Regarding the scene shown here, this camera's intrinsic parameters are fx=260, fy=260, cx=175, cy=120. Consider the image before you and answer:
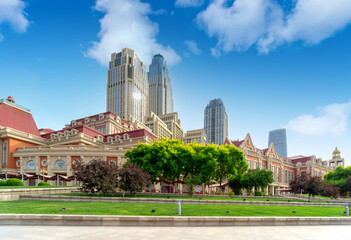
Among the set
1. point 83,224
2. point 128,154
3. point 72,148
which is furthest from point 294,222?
point 72,148

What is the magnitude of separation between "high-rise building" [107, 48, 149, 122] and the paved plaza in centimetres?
12429

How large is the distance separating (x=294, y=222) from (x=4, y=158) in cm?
5316

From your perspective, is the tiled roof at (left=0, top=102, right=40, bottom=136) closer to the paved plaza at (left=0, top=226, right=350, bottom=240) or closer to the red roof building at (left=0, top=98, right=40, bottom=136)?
the red roof building at (left=0, top=98, right=40, bottom=136)

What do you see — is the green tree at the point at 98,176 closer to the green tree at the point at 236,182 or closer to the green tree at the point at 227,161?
the green tree at the point at 227,161

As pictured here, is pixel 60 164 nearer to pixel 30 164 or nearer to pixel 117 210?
pixel 30 164

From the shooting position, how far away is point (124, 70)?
143 m

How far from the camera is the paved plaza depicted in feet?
31.6

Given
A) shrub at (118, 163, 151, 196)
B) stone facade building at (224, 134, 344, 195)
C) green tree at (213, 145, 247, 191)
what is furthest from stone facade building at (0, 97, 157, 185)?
stone facade building at (224, 134, 344, 195)

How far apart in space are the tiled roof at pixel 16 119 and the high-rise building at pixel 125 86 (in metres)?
75.3

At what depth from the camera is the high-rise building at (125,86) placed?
139 metres

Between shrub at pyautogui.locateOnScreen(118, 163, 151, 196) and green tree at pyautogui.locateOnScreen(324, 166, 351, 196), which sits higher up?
shrub at pyautogui.locateOnScreen(118, 163, 151, 196)

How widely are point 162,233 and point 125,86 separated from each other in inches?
5261

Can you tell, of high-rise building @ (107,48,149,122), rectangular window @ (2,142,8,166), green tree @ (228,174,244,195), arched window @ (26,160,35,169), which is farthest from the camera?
high-rise building @ (107,48,149,122)

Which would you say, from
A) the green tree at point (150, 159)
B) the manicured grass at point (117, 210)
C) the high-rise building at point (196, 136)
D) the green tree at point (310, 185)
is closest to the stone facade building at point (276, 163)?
the green tree at point (310, 185)
